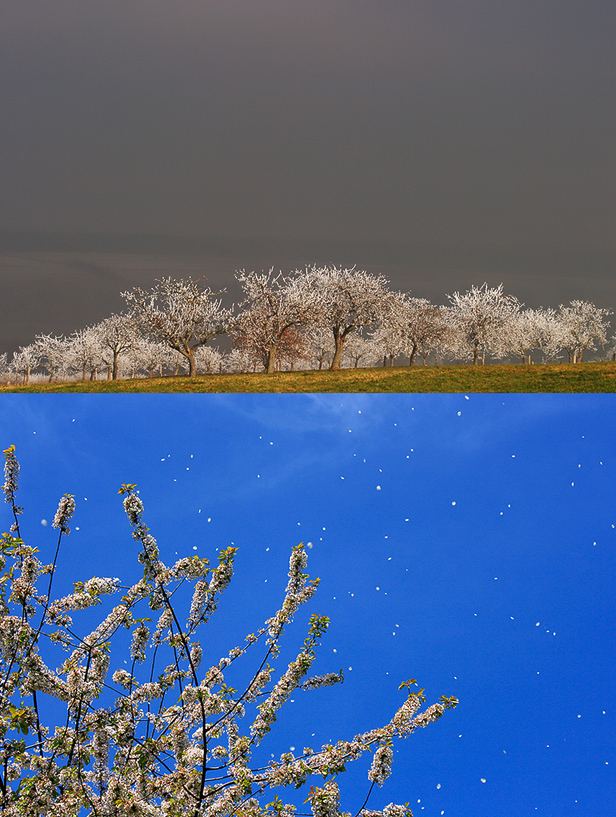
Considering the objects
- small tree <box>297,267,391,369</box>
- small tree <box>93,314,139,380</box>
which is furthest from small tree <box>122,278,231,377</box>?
small tree <box>297,267,391,369</box>

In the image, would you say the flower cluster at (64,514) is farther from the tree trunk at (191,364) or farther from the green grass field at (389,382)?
the tree trunk at (191,364)

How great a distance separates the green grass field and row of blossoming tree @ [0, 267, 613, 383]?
0.58m

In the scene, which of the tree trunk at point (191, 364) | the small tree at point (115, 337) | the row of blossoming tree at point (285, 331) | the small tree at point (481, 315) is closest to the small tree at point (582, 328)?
the row of blossoming tree at point (285, 331)

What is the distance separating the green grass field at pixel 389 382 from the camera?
9789 millimetres

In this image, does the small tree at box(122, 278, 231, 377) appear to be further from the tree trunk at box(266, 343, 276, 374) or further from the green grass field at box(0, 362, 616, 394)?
the green grass field at box(0, 362, 616, 394)

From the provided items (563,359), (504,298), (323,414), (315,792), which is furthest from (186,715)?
(504,298)

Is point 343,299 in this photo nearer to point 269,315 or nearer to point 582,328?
point 269,315

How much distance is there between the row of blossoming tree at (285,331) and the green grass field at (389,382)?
584 mm

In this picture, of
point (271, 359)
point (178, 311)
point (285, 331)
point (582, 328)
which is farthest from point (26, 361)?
point (582, 328)

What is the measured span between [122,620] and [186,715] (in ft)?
1.68

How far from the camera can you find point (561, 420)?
786 centimetres

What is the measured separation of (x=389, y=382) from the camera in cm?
1016

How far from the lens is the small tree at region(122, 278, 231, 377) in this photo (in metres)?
11.1

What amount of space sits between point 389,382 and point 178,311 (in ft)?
12.9
